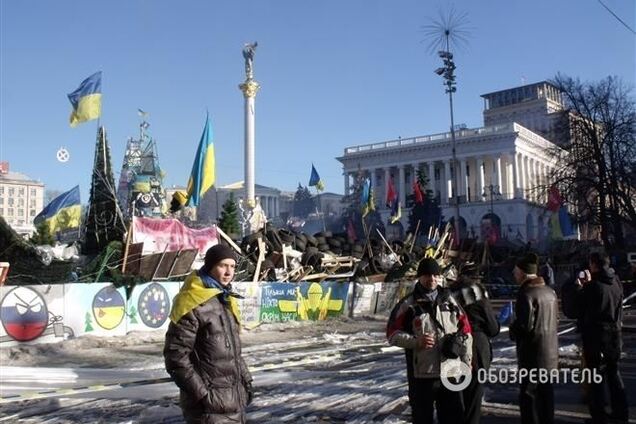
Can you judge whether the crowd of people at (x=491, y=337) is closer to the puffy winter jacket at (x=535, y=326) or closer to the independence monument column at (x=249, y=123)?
the puffy winter jacket at (x=535, y=326)

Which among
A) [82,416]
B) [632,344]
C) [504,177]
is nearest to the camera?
[82,416]

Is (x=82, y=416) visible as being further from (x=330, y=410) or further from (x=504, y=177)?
(x=504, y=177)

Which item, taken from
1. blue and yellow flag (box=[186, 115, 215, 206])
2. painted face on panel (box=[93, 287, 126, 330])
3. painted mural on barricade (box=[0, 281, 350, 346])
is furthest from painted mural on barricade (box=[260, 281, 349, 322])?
blue and yellow flag (box=[186, 115, 215, 206])

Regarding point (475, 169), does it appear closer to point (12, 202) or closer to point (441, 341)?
point (441, 341)

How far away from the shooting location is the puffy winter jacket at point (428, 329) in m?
4.52

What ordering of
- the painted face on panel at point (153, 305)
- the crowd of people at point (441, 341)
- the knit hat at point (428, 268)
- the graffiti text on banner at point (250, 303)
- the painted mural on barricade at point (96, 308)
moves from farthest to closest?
the graffiti text on banner at point (250, 303), the painted face on panel at point (153, 305), the painted mural on barricade at point (96, 308), the knit hat at point (428, 268), the crowd of people at point (441, 341)

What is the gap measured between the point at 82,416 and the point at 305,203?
116458 millimetres

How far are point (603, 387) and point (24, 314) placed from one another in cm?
1084

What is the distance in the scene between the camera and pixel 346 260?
2177cm

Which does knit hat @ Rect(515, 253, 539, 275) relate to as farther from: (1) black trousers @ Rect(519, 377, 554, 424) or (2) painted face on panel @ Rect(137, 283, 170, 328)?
(2) painted face on panel @ Rect(137, 283, 170, 328)

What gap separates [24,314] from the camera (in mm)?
12297

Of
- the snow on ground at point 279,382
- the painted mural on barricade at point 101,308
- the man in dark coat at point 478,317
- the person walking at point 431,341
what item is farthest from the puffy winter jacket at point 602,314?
the painted mural on barricade at point 101,308

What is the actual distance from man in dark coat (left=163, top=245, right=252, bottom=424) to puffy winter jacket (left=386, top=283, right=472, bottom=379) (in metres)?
1.36

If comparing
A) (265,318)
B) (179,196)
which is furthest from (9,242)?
(265,318)
